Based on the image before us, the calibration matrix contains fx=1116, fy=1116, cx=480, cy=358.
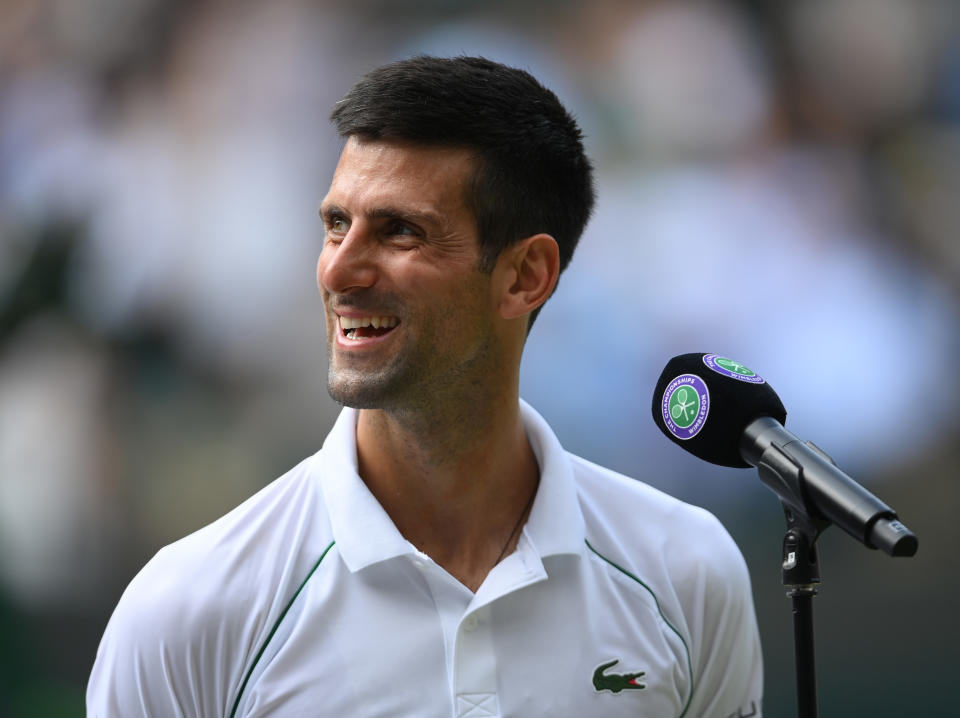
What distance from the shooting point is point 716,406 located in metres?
1.26

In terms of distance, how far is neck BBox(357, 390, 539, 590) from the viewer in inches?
66.3

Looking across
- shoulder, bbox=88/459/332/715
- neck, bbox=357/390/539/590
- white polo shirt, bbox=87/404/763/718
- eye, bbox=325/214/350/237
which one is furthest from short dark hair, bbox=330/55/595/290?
shoulder, bbox=88/459/332/715

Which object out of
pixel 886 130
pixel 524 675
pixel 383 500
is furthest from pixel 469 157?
pixel 886 130

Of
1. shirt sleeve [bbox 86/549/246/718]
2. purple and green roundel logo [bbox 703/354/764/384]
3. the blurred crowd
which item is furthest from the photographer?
the blurred crowd

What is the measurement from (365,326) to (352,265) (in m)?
0.09

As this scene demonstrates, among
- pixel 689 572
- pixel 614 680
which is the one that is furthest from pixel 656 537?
pixel 614 680

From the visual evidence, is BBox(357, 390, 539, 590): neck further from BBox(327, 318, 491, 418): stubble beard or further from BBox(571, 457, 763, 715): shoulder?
BBox(571, 457, 763, 715): shoulder

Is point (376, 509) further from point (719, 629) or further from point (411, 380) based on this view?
point (719, 629)

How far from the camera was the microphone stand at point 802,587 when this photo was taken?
1.16 m

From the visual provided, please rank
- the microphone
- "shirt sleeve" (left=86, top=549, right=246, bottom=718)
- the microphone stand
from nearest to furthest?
the microphone → the microphone stand → "shirt sleeve" (left=86, top=549, right=246, bottom=718)

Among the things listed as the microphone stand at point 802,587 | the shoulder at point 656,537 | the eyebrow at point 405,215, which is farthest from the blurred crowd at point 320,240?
the microphone stand at point 802,587

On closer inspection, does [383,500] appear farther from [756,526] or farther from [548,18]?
[548,18]

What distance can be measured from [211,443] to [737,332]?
173 centimetres

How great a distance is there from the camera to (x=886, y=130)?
12.0ft
